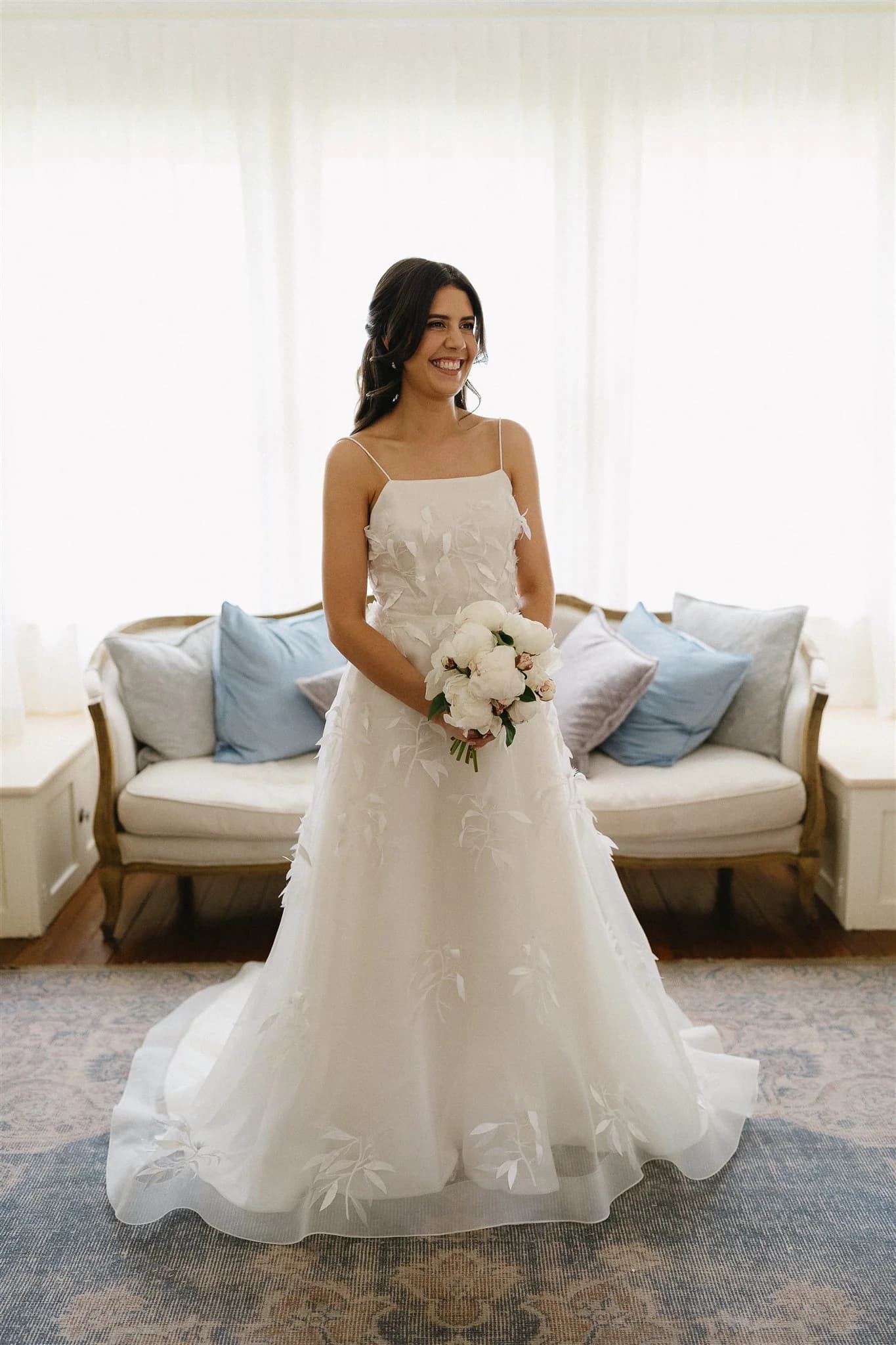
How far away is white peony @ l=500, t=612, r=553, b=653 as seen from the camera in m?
2.08

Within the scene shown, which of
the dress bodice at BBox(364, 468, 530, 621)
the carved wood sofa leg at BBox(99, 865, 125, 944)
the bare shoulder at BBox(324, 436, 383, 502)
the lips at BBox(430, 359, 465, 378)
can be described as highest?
the lips at BBox(430, 359, 465, 378)

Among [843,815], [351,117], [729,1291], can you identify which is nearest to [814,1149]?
[729,1291]

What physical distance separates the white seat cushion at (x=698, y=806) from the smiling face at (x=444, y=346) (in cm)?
160

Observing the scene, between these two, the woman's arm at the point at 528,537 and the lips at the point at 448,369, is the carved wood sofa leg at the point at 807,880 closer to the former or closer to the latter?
the woman's arm at the point at 528,537

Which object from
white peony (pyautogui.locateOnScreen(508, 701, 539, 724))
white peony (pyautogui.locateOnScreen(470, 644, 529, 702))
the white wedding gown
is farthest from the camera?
the white wedding gown

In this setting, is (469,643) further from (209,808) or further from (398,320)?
(209,808)

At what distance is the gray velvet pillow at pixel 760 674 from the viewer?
381 cm

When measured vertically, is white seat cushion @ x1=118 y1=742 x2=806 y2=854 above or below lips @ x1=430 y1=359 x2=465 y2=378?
below

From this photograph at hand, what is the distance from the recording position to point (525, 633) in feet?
6.81

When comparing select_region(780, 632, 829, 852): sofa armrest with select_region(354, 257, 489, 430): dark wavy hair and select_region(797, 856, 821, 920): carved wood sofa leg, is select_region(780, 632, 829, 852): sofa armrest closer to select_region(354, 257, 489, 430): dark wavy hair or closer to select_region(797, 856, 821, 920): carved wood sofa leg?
select_region(797, 856, 821, 920): carved wood sofa leg

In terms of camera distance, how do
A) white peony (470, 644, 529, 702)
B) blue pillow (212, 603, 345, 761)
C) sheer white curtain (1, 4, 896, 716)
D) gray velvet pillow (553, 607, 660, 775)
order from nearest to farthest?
1. white peony (470, 644, 529, 702)
2. gray velvet pillow (553, 607, 660, 775)
3. blue pillow (212, 603, 345, 761)
4. sheer white curtain (1, 4, 896, 716)

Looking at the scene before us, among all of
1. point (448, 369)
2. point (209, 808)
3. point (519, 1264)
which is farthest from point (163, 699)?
point (519, 1264)

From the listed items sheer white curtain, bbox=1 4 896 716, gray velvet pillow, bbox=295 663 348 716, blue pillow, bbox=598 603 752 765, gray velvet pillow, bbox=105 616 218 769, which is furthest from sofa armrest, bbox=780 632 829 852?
gray velvet pillow, bbox=105 616 218 769

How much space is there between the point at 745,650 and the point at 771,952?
3.39 feet
